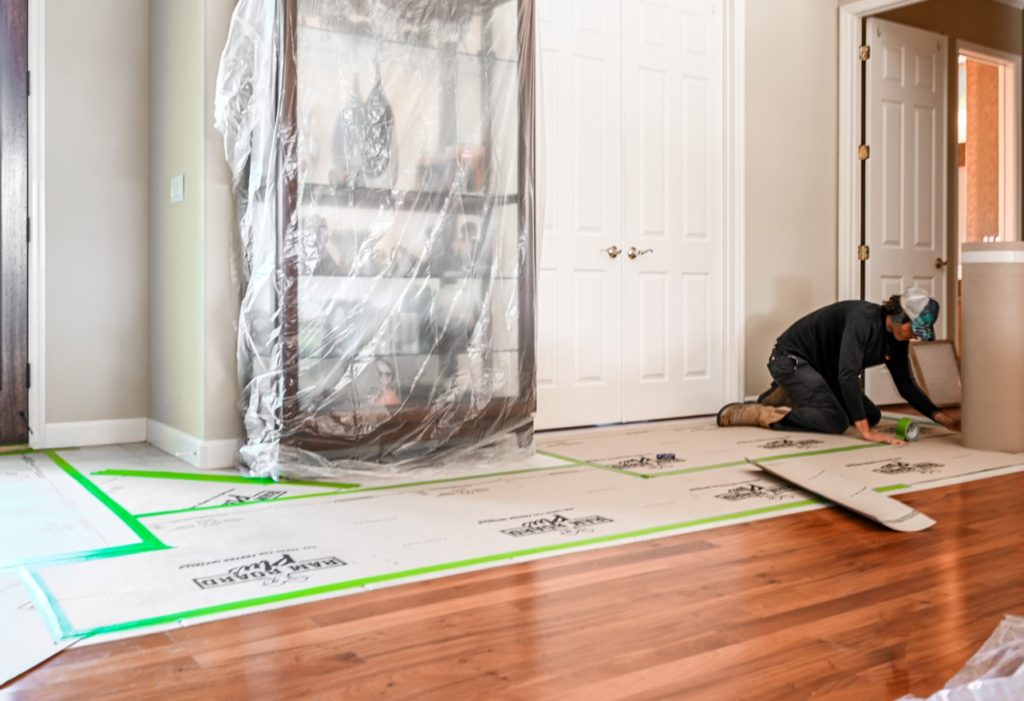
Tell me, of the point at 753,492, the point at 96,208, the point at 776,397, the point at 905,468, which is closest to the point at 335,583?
the point at 753,492

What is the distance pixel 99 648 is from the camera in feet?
5.53

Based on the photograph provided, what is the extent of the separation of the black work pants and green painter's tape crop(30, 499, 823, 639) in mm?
1785

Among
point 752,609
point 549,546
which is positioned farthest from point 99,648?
point 752,609

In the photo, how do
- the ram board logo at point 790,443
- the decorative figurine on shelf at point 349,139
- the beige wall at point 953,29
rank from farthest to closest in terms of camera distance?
the beige wall at point 953,29 < the ram board logo at point 790,443 < the decorative figurine on shelf at point 349,139

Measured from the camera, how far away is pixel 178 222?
3.76 metres

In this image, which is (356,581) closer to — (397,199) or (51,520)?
(51,520)

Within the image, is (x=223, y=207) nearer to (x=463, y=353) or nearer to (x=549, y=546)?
(x=463, y=353)

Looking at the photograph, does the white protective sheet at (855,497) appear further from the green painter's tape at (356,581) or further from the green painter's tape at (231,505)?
the green painter's tape at (231,505)

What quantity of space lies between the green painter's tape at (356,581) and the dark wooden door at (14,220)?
2.05 m

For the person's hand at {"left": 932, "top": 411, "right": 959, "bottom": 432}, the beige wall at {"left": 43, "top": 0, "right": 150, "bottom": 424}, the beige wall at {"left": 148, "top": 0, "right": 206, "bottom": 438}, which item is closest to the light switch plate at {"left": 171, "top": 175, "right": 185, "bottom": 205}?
the beige wall at {"left": 148, "top": 0, "right": 206, "bottom": 438}

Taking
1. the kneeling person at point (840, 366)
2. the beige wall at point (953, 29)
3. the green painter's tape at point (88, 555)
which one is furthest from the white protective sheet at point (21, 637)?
the beige wall at point (953, 29)

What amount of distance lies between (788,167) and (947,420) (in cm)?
175

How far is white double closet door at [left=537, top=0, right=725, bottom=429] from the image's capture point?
178 inches

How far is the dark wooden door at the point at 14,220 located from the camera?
389 centimetres
